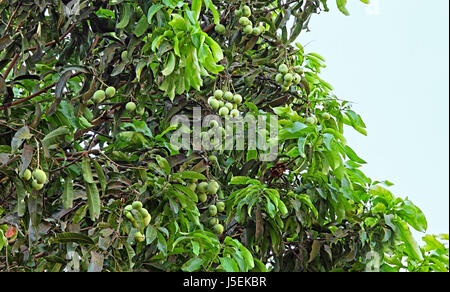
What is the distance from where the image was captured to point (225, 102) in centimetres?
232

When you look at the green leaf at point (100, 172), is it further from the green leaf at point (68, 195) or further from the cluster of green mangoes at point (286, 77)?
the cluster of green mangoes at point (286, 77)

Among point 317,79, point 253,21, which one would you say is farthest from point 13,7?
point 317,79

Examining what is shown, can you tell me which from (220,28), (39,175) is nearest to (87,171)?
(39,175)

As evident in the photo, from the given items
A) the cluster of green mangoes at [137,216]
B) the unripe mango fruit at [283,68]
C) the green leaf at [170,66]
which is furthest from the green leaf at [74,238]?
the unripe mango fruit at [283,68]

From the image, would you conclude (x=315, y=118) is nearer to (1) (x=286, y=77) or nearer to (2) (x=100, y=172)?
(1) (x=286, y=77)

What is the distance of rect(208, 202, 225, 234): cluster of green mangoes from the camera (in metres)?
2.33

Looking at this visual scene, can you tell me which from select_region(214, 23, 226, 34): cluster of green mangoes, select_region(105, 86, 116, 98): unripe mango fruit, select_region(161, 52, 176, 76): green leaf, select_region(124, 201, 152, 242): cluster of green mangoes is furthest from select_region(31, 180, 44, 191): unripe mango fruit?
select_region(214, 23, 226, 34): cluster of green mangoes

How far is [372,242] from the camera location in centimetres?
257

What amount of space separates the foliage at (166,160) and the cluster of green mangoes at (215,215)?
0.11ft

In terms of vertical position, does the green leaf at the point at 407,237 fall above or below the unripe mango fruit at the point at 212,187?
below

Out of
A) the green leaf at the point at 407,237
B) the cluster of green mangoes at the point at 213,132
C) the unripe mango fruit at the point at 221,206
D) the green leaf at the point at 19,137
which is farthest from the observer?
the green leaf at the point at 407,237

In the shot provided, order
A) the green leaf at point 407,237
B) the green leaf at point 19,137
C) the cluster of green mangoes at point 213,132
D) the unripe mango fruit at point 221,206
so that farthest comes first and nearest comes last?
the green leaf at point 407,237 < the unripe mango fruit at point 221,206 < the cluster of green mangoes at point 213,132 < the green leaf at point 19,137

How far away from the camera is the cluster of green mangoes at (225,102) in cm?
224
